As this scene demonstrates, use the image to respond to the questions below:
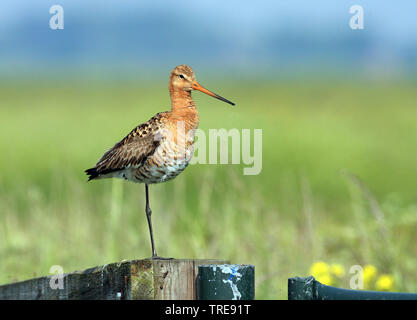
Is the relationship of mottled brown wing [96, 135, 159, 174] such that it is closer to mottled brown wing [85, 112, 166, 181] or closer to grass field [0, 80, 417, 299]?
mottled brown wing [85, 112, 166, 181]

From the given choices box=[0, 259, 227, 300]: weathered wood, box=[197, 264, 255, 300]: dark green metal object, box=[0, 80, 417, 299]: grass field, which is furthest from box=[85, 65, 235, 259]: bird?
box=[197, 264, 255, 300]: dark green metal object

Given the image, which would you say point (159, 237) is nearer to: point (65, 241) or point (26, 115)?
point (65, 241)

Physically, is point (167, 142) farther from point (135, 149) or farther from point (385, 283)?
point (385, 283)

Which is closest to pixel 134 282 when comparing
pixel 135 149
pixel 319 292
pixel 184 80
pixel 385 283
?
pixel 319 292

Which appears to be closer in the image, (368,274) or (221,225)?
(368,274)

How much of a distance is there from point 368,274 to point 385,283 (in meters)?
0.22

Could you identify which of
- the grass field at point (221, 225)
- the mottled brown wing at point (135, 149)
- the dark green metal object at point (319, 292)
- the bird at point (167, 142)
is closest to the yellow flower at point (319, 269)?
the grass field at point (221, 225)

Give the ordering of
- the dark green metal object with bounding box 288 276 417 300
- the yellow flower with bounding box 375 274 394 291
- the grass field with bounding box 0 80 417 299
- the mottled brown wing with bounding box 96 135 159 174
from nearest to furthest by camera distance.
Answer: the dark green metal object with bounding box 288 276 417 300, the mottled brown wing with bounding box 96 135 159 174, the yellow flower with bounding box 375 274 394 291, the grass field with bounding box 0 80 417 299

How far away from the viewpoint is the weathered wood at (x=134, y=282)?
3.90 metres

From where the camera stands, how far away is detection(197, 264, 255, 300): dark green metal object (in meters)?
3.84

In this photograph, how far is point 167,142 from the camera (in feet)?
20.6

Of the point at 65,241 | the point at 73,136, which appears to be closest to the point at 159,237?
the point at 65,241

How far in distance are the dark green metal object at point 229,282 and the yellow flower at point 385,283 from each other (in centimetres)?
446

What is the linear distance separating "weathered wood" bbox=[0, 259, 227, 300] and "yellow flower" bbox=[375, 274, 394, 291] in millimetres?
4248
